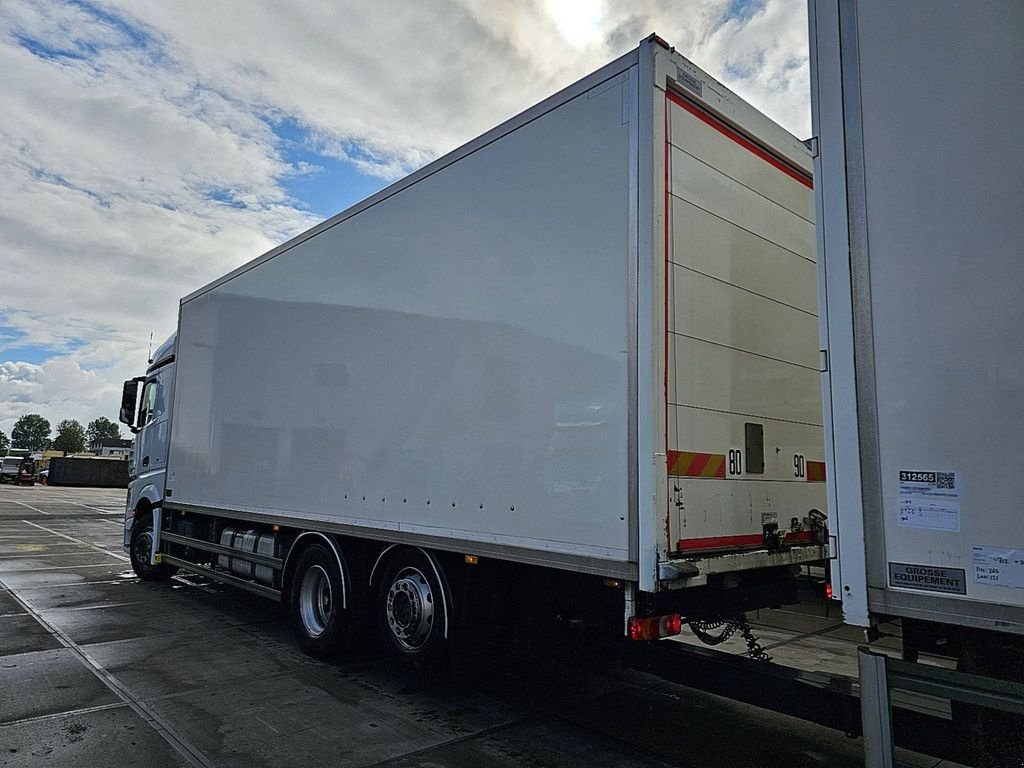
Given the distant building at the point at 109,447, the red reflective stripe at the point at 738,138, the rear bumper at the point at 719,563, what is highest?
the distant building at the point at 109,447

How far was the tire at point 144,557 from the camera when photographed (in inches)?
408

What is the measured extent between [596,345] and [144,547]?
29.9 feet

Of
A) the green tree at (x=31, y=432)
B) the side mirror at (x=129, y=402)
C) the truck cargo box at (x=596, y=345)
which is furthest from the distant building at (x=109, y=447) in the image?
the truck cargo box at (x=596, y=345)

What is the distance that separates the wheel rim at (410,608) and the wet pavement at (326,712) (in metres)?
0.43

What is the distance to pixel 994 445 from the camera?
2.34m

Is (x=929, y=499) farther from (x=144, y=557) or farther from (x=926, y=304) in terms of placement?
(x=144, y=557)

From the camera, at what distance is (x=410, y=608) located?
5277mm

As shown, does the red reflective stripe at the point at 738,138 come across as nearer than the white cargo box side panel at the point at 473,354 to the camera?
No

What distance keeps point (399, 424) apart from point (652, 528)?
2399 millimetres

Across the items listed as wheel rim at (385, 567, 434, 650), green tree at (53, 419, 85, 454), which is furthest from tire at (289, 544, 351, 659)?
green tree at (53, 419, 85, 454)

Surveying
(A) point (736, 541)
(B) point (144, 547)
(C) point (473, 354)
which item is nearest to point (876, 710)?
(A) point (736, 541)

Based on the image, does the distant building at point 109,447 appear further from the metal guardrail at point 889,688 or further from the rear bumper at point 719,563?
the metal guardrail at point 889,688

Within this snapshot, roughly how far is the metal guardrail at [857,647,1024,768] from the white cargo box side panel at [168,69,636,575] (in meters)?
1.15

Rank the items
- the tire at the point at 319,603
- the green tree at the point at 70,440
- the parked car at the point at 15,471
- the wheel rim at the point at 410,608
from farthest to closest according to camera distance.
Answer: the green tree at the point at 70,440
the parked car at the point at 15,471
the tire at the point at 319,603
the wheel rim at the point at 410,608
